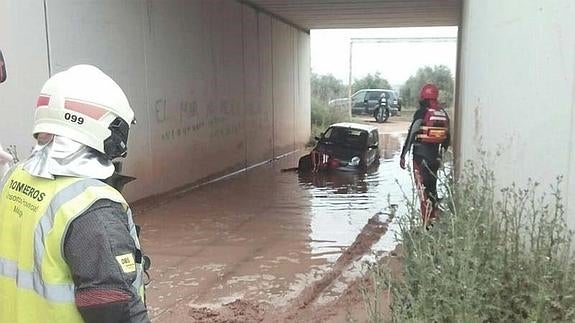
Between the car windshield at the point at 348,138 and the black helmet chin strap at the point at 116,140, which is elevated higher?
the black helmet chin strap at the point at 116,140

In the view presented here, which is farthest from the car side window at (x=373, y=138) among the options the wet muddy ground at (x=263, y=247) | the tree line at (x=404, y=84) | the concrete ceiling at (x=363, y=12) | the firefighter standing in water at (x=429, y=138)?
the tree line at (x=404, y=84)

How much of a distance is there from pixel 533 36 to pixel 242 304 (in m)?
3.24

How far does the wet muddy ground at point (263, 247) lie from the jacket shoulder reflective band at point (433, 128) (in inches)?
43.1

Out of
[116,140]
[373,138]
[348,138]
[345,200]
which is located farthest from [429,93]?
[373,138]

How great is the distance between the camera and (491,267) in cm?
359

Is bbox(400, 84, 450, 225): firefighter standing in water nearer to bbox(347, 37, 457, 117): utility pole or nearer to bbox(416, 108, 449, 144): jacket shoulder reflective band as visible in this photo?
bbox(416, 108, 449, 144): jacket shoulder reflective band

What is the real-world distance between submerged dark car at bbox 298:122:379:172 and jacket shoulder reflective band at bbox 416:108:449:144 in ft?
24.3

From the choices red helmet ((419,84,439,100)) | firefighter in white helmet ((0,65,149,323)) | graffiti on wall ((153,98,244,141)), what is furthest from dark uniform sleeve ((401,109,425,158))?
firefighter in white helmet ((0,65,149,323))

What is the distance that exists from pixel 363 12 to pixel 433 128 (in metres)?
11.4

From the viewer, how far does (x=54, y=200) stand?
5.94ft

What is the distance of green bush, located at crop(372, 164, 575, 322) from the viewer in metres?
3.26

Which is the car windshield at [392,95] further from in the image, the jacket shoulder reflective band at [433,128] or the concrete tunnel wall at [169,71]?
the jacket shoulder reflective band at [433,128]

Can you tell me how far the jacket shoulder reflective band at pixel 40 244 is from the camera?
178 cm

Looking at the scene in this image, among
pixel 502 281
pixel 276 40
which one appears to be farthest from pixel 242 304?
pixel 276 40
